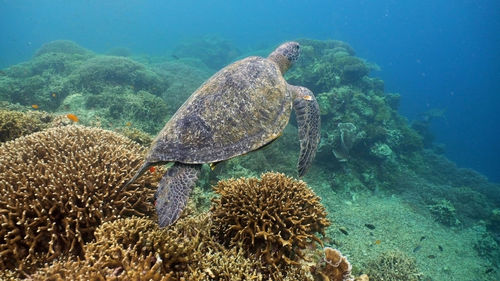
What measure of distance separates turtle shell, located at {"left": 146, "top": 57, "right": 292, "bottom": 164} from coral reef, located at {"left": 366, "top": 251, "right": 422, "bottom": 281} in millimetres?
4736

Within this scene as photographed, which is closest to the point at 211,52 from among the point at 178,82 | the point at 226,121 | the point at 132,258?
the point at 178,82

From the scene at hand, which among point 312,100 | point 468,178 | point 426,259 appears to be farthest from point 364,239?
point 468,178

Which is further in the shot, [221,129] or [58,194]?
[221,129]

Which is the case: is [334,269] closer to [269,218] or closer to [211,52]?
[269,218]

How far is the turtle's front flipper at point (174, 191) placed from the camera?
8.17 ft

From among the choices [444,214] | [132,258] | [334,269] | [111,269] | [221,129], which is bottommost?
[111,269]

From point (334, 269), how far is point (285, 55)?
4.70 metres

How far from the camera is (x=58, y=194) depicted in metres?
2.69

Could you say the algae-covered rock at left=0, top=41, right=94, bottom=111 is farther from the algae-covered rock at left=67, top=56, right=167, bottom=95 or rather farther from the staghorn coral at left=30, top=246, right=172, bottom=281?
the staghorn coral at left=30, top=246, right=172, bottom=281

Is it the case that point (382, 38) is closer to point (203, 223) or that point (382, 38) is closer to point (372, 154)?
point (372, 154)

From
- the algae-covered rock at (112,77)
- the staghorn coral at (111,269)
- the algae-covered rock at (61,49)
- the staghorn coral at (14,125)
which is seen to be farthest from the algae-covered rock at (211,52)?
the staghorn coral at (111,269)

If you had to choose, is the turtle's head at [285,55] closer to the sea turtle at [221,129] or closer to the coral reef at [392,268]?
the sea turtle at [221,129]

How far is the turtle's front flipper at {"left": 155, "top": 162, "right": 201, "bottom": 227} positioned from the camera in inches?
98.0

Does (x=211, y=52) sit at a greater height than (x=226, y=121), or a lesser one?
greater
